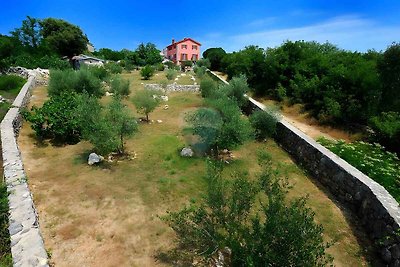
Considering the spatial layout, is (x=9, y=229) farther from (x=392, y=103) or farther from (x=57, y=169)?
(x=392, y=103)

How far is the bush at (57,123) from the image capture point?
33.2 ft

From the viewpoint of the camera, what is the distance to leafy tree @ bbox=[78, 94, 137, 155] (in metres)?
8.51

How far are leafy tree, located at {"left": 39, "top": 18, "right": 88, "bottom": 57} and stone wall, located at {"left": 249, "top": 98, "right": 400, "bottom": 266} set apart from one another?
40.3 meters

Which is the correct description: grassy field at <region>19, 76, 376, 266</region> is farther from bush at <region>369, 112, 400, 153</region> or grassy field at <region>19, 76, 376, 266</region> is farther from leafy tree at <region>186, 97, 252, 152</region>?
bush at <region>369, 112, 400, 153</region>

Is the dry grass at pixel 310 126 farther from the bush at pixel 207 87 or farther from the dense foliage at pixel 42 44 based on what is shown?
the dense foliage at pixel 42 44

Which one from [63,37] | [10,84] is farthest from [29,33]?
[10,84]

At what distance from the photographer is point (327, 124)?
13594 millimetres

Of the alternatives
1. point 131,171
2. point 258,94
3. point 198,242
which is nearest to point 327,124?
point 258,94

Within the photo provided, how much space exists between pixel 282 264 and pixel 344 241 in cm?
276

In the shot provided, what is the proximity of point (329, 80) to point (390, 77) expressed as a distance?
3.27m

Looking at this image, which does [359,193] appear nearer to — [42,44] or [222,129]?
[222,129]

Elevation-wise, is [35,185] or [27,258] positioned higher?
[27,258]

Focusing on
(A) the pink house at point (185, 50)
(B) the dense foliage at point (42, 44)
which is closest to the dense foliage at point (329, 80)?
(B) the dense foliage at point (42, 44)

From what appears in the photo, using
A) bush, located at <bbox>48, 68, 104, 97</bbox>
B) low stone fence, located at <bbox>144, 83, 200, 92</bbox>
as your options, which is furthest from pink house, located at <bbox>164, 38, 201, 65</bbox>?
bush, located at <bbox>48, 68, 104, 97</bbox>
